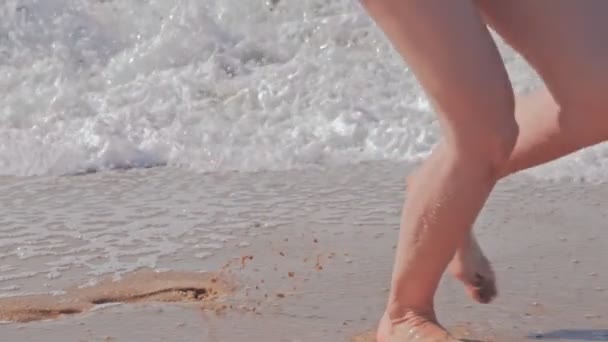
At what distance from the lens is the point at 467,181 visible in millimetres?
2234

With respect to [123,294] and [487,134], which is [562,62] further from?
[123,294]

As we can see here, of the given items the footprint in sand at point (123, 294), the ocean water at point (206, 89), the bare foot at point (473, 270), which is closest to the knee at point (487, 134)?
the bare foot at point (473, 270)

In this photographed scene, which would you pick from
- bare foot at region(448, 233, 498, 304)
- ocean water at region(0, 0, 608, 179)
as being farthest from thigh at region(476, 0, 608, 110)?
ocean water at region(0, 0, 608, 179)

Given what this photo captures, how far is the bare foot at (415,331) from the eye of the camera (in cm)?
232

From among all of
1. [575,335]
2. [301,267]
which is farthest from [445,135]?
[301,267]

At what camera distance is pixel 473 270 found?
8.07 ft

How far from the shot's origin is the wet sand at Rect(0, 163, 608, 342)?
271cm

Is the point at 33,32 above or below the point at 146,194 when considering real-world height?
above

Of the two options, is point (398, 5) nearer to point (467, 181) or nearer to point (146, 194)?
point (467, 181)

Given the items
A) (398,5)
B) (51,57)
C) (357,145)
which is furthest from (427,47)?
(51,57)

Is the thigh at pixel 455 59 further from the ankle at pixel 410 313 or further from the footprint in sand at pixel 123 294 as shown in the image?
the footprint in sand at pixel 123 294

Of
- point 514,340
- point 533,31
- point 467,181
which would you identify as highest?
point 533,31

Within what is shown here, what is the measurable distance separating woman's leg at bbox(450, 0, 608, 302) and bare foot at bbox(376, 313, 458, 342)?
1.07 ft

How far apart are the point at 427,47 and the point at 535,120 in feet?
1.17
